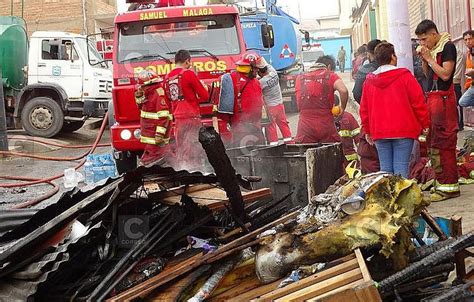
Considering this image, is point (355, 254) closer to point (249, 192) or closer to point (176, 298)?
point (176, 298)

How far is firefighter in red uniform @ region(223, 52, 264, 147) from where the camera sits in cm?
830

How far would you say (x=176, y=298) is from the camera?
381cm

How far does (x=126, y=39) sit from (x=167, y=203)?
4854mm

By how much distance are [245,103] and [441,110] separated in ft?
9.01

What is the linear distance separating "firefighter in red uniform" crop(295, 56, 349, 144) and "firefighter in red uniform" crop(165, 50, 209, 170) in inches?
48.7

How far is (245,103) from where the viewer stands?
27.4 ft

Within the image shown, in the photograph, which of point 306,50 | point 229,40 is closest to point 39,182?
point 229,40

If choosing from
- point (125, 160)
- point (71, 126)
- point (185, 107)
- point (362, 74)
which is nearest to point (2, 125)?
point (71, 126)

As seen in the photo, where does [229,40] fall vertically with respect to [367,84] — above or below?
above

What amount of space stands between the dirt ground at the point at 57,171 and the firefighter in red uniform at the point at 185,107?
1660 millimetres

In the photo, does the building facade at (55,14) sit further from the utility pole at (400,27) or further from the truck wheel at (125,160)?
the utility pole at (400,27)

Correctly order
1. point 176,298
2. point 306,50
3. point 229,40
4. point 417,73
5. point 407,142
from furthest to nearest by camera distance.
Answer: point 306,50 → point 417,73 → point 229,40 → point 407,142 → point 176,298

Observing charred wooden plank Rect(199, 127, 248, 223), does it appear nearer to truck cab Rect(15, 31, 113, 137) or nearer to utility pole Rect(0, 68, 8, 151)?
utility pole Rect(0, 68, 8, 151)

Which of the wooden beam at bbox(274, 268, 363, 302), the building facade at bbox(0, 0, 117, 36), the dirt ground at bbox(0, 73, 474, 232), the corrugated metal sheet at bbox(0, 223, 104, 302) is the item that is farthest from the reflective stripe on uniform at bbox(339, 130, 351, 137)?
the building facade at bbox(0, 0, 117, 36)
